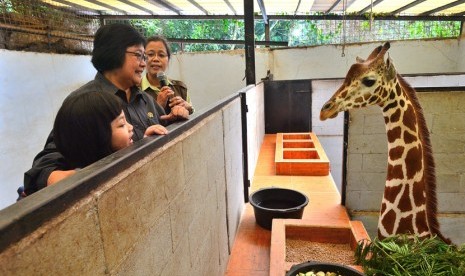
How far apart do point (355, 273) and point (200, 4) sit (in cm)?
480

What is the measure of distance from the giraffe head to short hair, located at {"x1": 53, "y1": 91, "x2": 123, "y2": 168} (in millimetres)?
1592

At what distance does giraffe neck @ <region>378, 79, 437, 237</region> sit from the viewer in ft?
6.19

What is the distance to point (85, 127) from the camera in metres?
0.87

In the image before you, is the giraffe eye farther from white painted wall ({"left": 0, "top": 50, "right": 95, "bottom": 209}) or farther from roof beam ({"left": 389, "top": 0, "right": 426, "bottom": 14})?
roof beam ({"left": 389, "top": 0, "right": 426, "bottom": 14})

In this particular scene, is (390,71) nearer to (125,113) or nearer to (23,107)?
(125,113)

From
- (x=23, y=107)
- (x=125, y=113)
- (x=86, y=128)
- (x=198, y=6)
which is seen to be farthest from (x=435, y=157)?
(x=23, y=107)

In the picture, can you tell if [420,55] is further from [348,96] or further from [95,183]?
[95,183]

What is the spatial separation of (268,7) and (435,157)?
4059 mm

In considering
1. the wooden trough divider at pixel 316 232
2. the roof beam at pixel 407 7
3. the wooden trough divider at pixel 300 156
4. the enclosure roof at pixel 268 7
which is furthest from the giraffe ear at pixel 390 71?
the roof beam at pixel 407 7

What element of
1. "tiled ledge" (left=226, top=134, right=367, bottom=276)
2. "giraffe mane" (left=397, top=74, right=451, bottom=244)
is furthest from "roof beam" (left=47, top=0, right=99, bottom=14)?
"giraffe mane" (left=397, top=74, right=451, bottom=244)

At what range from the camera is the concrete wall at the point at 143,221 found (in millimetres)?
480

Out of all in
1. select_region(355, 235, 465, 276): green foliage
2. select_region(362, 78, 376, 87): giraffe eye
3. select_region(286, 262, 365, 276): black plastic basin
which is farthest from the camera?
select_region(362, 78, 376, 87): giraffe eye

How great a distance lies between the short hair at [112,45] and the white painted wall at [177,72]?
9.21 feet

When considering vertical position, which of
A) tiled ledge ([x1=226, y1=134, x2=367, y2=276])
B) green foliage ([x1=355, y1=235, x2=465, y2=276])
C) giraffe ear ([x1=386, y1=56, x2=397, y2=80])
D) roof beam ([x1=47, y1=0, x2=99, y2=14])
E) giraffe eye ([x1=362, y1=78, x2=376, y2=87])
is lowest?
tiled ledge ([x1=226, y1=134, x2=367, y2=276])
